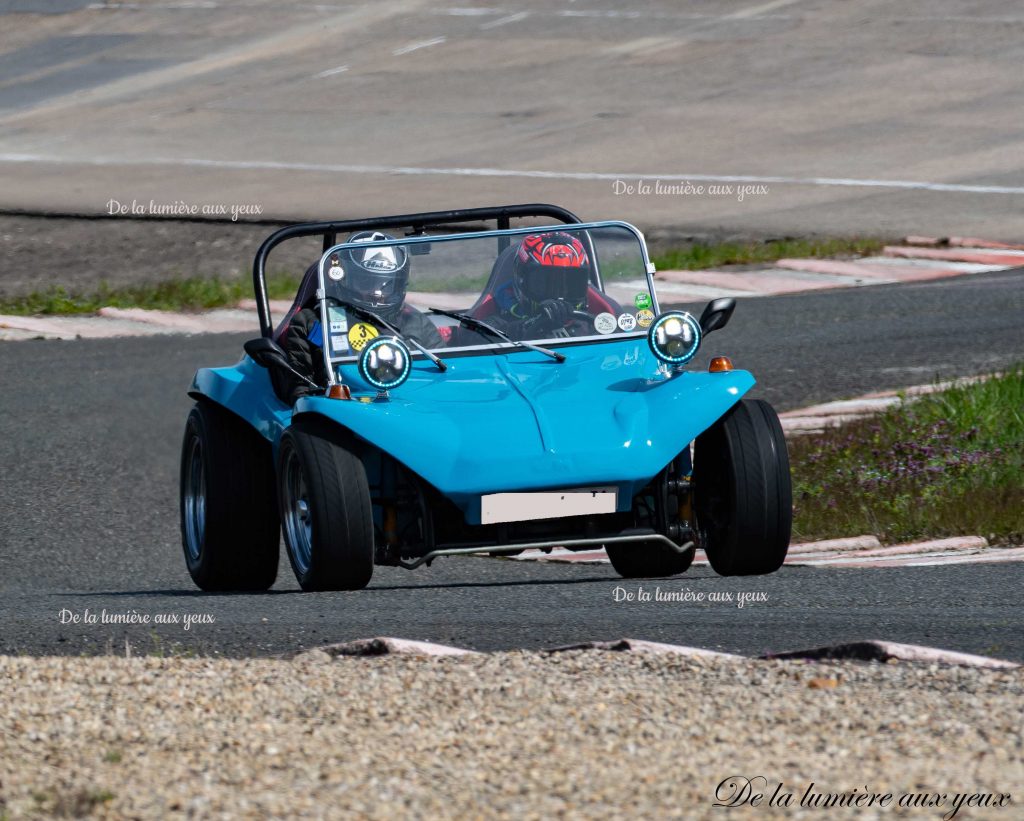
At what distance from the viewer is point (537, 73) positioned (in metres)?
30.5

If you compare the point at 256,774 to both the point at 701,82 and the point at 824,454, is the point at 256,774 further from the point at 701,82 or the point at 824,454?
the point at 701,82

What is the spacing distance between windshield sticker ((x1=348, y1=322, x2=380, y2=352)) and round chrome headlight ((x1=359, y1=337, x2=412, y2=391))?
0.57m

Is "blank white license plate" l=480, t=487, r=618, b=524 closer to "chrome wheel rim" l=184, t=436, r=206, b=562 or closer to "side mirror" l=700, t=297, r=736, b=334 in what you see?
"side mirror" l=700, t=297, r=736, b=334

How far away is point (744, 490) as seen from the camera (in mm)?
7246

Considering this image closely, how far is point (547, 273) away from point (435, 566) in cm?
194

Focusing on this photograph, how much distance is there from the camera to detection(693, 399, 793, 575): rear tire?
23.8 feet

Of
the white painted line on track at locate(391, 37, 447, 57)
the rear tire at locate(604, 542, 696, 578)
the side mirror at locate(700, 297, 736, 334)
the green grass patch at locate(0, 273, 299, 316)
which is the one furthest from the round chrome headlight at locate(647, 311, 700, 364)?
the white painted line on track at locate(391, 37, 447, 57)

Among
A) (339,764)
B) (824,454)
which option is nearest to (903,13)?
(824,454)

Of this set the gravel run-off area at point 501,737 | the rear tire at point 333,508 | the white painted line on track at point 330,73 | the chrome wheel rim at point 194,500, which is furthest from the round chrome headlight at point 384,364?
the white painted line on track at point 330,73

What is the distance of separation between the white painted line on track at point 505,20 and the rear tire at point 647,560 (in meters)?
26.8

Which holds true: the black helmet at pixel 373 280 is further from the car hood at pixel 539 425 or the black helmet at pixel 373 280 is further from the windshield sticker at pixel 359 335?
the car hood at pixel 539 425

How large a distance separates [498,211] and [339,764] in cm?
477

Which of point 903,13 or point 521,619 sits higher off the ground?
point 903,13

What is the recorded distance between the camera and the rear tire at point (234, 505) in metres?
8.22
